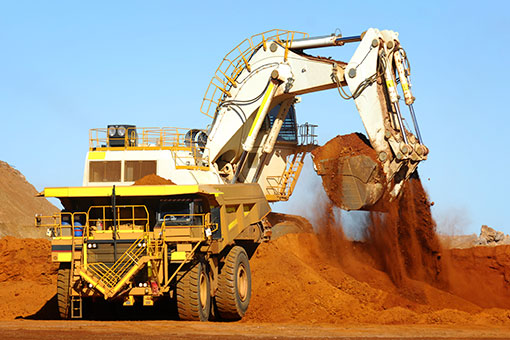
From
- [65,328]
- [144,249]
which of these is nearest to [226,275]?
[144,249]

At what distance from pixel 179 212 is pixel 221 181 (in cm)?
921

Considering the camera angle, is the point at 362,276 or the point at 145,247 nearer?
the point at 145,247

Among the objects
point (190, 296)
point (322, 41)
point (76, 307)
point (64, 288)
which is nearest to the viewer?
point (190, 296)

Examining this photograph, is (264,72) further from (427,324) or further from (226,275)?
(427,324)

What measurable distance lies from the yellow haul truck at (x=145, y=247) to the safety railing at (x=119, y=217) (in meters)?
0.02

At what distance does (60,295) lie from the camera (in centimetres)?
1862

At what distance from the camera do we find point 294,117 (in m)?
34.5

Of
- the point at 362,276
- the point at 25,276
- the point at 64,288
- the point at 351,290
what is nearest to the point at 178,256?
the point at 64,288

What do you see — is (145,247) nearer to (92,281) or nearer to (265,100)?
(92,281)

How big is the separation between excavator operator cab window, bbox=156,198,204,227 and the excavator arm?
6588 mm

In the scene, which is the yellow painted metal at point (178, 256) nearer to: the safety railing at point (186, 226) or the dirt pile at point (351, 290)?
the safety railing at point (186, 226)

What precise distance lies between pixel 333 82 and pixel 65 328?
43.7 feet

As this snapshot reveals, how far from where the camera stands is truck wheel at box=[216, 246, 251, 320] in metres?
20.0

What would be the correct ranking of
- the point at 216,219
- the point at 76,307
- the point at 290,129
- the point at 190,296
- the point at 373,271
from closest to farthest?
the point at 190,296
the point at 76,307
the point at 216,219
the point at 373,271
the point at 290,129
